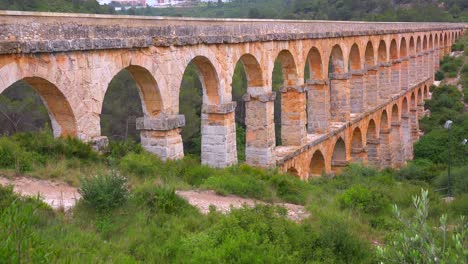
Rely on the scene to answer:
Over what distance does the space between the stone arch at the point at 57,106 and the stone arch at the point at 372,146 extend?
16.5m

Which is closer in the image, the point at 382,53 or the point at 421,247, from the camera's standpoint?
the point at 421,247

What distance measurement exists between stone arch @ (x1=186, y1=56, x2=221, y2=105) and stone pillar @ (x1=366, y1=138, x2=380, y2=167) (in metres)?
12.4

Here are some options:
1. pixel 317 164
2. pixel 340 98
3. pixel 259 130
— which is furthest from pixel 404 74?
pixel 259 130

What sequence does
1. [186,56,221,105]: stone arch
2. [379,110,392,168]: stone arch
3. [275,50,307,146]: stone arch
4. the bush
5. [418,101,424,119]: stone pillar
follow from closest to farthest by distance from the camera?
the bush → [186,56,221,105]: stone arch → [275,50,307,146]: stone arch → [379,110,392,168]: stone arch → [418,101,424,119]: stone pillar

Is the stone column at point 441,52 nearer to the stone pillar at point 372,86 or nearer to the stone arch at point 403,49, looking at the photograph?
the stone arch at point 403,49

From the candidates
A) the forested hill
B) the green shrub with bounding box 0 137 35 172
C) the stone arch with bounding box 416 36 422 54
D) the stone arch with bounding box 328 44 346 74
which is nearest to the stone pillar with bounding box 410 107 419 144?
the stone arch with bounding box 416 36 422 54

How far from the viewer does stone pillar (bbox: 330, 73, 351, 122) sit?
19.5 meters

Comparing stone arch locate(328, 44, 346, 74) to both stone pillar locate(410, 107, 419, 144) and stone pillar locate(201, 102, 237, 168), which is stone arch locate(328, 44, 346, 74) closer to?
stone pillar locate(201, 102, 237, 168)

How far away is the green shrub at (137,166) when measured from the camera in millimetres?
8562

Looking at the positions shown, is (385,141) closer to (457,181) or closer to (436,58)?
(457,181)

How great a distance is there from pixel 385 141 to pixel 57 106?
19.1 meters

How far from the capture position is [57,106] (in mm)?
8117

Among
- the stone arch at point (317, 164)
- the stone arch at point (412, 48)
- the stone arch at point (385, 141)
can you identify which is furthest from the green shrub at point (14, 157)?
the stone arch at point (412, 48)

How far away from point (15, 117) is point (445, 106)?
25518 millimetres
